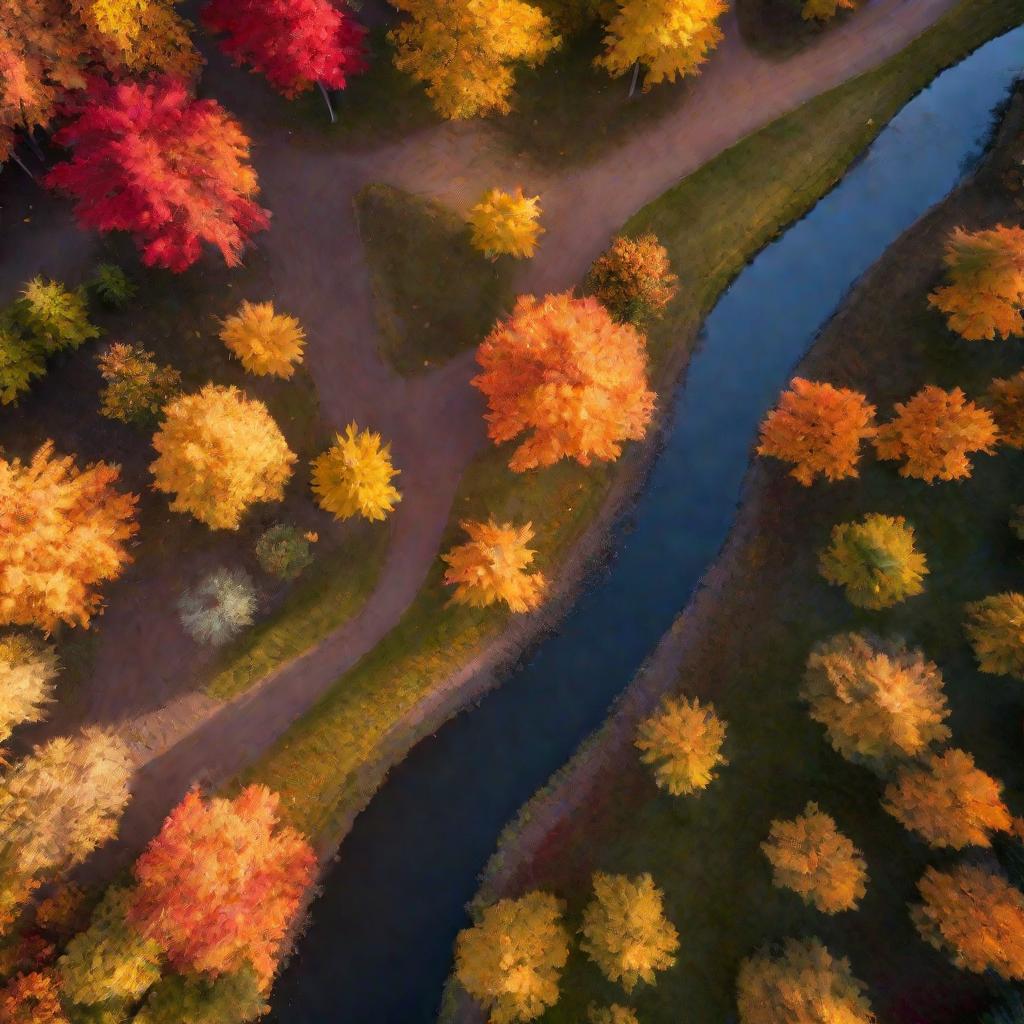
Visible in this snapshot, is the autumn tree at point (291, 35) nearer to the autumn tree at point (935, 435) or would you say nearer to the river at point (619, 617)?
the river at point (619, 617)

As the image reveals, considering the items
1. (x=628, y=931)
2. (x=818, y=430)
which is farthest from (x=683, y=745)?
(x=818, y=430)

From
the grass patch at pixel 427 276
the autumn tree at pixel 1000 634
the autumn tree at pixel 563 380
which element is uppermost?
the grass patch at pixel 427 276

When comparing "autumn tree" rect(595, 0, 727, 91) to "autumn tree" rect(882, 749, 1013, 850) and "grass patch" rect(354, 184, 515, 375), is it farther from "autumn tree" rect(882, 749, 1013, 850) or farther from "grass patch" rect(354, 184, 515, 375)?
"autumn tree" rect(882, 749, 1013, 850)

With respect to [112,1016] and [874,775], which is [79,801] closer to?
[112,1016]

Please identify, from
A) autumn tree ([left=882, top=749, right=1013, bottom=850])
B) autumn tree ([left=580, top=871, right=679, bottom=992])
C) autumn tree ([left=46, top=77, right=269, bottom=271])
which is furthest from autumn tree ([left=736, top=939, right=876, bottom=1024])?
autumn tree ([left=46, top=77, right=269, bottom=271])

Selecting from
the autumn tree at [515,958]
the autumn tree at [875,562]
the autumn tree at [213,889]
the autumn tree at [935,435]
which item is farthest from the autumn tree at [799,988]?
the autumn tree at [935,435]

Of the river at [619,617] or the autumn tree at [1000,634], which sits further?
the river at [619,617]

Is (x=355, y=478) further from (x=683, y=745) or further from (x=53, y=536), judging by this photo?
(x=683, y=745)
